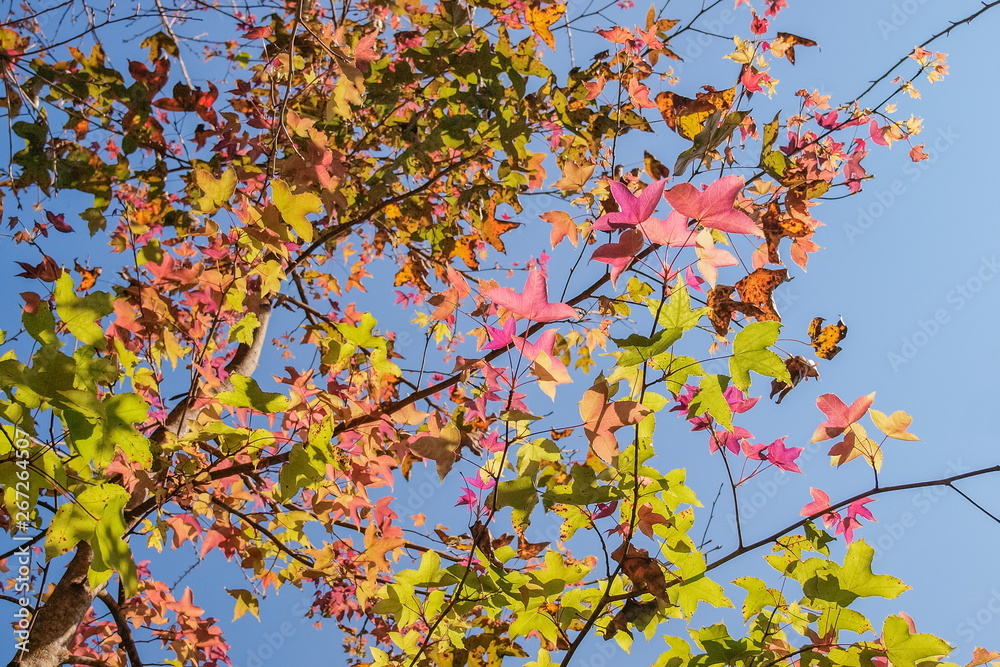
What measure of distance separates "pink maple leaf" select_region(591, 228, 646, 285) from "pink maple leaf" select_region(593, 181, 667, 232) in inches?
0.7

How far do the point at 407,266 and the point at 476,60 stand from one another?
819 mm

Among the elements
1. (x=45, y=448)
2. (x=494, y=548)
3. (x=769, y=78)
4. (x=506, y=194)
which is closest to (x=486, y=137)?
(x=506, y=194)

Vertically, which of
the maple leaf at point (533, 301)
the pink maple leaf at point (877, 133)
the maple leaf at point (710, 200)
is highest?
the pink maple leaf at point (877, 133)

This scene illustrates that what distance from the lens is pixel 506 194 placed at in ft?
7.64

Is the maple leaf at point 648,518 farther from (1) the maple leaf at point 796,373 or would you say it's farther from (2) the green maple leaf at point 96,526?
(2) the green maple leaf at point 96,526

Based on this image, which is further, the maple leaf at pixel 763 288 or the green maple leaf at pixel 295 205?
the green maple leaf at pixel 295 205

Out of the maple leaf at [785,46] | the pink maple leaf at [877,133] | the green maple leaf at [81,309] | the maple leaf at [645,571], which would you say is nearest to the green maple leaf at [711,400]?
the maple leaf at [645,571]

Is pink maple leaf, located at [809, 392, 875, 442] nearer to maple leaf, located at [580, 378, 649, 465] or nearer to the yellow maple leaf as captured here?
maple leaf, located at [580, 378, 649, 465]

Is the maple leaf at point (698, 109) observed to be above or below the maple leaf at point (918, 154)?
below

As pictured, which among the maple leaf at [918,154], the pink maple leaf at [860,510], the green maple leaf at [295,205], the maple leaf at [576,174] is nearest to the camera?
the green maple leaf at [295,205]

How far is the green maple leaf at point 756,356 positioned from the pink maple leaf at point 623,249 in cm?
24

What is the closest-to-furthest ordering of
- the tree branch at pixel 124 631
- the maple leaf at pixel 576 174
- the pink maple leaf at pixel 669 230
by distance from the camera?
1. the pink maple leaf at pixel 669 230
2. the maple leaf at pixel 576 174
3. the tree branch at pixel 124 631

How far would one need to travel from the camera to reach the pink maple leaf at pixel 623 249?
1019mm

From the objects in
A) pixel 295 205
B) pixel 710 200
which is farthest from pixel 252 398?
pixel 710 200
